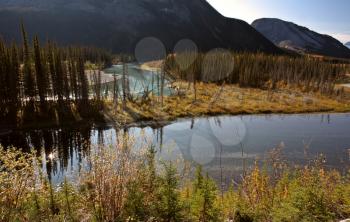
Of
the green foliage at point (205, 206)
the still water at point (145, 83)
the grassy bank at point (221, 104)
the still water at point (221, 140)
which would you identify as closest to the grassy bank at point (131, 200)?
the green foliage at point (205, 206)

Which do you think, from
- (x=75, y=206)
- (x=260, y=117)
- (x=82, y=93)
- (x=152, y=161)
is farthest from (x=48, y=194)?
(x=260, y=117)

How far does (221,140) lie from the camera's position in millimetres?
35625

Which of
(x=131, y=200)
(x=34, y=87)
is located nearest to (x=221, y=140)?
(x=131, y=200)

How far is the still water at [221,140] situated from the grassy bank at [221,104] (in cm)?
320

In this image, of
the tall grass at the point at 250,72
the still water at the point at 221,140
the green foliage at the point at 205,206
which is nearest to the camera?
the green foliage at the point at 205,206

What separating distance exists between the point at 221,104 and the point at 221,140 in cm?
1856

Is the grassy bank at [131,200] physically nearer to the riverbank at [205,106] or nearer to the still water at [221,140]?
the still water at [221,140]

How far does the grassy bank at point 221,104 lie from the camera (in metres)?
45.8

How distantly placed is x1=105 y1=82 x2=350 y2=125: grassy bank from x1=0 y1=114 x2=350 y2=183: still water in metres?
3.20

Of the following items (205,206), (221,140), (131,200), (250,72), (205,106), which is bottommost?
(221,140)

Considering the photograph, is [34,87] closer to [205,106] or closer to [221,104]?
[205,106]

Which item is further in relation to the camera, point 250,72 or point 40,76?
point 250,72

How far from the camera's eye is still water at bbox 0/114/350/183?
2791 centimetres

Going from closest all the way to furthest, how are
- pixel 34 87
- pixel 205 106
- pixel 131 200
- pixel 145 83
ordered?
pixel 131 200 → pixel 34 87 → pixel 205 106 → pixel 145 83
